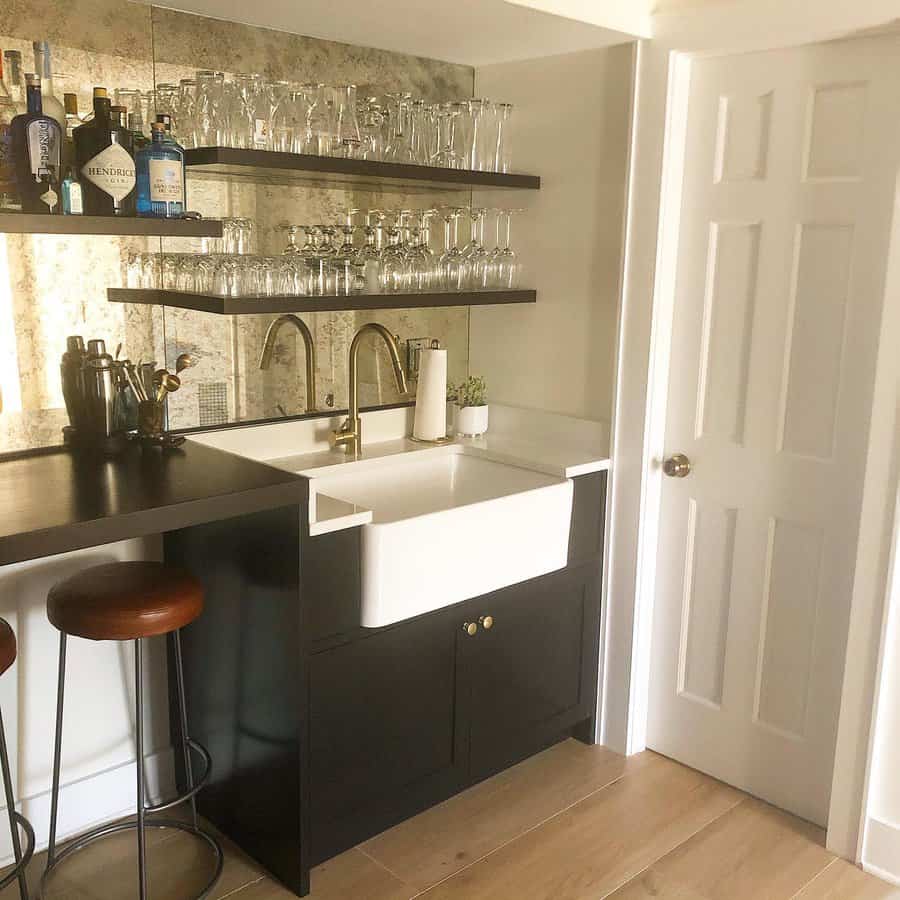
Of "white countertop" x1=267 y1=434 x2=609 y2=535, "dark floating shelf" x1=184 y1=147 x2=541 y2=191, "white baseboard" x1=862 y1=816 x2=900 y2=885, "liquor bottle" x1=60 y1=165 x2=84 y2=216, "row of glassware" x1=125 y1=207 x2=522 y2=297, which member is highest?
"dark floating shelf" x1=184 y1=147 x2=541 y2=191

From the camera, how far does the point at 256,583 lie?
7.40ft

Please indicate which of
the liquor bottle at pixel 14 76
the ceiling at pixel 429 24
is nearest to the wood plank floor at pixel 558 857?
the liquor bottle at pixel 14 76

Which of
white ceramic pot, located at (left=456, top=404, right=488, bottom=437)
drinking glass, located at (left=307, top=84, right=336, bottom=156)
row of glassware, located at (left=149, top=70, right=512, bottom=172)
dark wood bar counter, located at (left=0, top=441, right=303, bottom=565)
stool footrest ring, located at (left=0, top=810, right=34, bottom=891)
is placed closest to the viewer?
dark wood bar counter, located at (left=0, top=441, right=303, bottom=565)

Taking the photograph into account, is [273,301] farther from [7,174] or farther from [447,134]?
[447,134]

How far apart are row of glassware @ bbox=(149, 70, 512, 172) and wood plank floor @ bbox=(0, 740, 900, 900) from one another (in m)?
1.76

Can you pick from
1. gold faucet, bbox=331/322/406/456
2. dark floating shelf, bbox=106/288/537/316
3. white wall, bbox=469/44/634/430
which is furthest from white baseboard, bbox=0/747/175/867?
white wall, bbox=469/44/634/430

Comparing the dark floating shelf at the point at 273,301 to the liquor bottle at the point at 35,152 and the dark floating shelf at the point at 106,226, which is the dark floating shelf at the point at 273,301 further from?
the liquor bottle at the point at 35,152

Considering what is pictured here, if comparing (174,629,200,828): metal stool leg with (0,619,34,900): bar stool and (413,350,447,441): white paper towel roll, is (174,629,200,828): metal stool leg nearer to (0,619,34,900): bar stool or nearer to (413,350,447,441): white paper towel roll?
(0,619,34,900): bar stool

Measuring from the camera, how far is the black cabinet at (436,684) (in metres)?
2.26

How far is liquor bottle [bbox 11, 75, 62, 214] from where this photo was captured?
2.03 meters

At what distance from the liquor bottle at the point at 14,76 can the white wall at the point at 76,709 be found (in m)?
1.05

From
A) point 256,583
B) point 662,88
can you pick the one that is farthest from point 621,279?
point 256,583

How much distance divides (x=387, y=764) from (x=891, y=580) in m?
1.28

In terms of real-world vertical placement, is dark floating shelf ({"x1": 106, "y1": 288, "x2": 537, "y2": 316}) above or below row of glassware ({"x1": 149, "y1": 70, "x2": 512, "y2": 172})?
below
